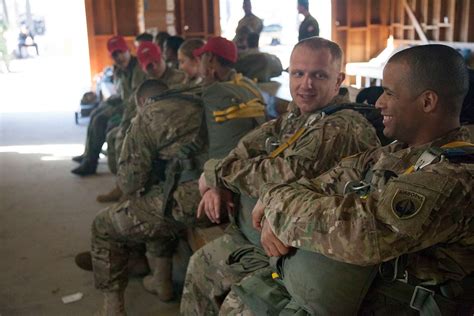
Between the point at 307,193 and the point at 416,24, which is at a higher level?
the point at 416,24

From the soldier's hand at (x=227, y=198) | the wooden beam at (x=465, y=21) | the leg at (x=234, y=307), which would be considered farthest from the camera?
the wooden beam at (x=465, y=21)

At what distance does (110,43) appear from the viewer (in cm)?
577

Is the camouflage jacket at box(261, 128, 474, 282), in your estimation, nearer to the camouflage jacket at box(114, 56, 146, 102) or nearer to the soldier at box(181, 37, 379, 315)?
the soldier at box(181, 37, 379, 315)

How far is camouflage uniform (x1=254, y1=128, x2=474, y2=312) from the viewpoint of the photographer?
1243 mm

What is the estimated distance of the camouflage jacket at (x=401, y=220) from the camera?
4.07ft

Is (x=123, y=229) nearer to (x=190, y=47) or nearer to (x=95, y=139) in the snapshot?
(x=190, y=47)

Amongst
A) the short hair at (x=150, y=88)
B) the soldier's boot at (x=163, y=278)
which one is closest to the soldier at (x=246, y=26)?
the short hair at (x=150, y=88)

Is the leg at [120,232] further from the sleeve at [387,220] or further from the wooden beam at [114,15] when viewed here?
the wooden beam at [114,15]

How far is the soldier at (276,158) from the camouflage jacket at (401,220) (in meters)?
0.46

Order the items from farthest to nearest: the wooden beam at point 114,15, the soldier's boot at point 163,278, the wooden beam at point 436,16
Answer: the wooden beam at point 114,15 → the wooden beam at point 436,16 → the soldier's boot at point 163,278

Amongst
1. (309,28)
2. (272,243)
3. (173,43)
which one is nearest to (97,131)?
(173,43)

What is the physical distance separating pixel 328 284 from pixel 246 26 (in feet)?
20.9

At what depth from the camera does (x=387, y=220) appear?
125 centimetres

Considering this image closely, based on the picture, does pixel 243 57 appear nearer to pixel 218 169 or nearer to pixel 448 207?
pixel 218 169
